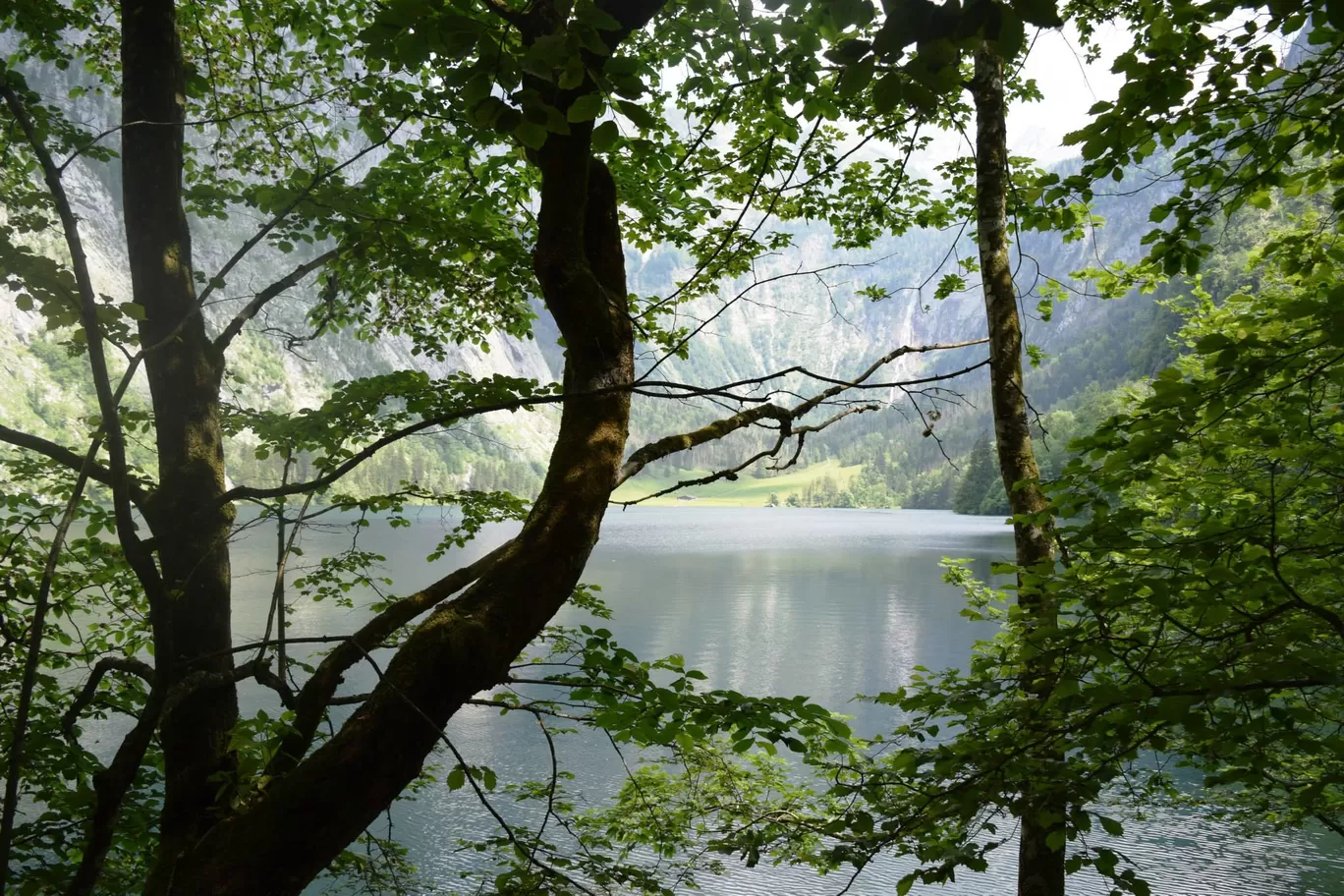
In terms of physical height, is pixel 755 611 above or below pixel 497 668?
below

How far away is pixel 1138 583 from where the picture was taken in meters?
2.56

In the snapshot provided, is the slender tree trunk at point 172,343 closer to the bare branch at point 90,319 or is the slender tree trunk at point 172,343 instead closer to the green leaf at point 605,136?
the bare branch at point 90,319

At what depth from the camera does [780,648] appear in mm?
23047

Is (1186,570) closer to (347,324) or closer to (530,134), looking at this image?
(530,134)

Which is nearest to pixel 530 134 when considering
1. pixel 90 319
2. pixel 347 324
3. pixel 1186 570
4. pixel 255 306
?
pixel 90 319

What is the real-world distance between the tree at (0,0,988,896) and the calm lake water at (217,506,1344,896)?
77 cm

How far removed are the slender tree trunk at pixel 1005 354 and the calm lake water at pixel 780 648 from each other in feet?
11.8

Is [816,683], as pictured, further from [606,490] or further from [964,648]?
[606,490]

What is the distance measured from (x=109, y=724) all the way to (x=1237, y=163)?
18.0 meters

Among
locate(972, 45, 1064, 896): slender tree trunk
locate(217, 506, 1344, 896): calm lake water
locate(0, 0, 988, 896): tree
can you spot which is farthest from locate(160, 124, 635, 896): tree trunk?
locate(972, 45, 1064, 896): slender tree trunk

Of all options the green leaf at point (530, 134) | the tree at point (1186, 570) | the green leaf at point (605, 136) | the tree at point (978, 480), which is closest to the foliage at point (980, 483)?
the tree at point (978, 480)

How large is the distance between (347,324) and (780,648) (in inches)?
750

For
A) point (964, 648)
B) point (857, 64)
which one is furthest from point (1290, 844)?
point (857, 64)

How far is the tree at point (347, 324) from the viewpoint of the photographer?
171cm
